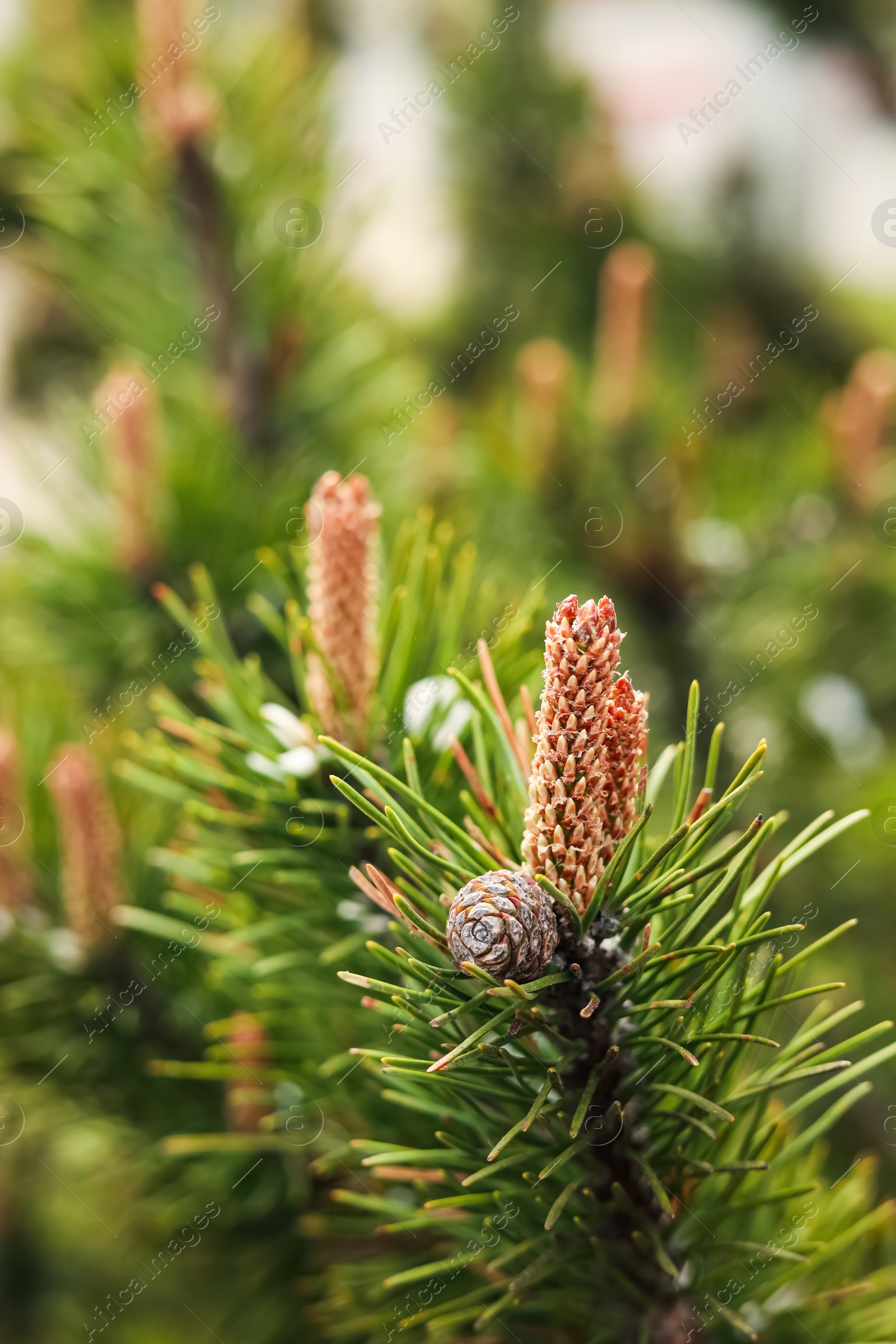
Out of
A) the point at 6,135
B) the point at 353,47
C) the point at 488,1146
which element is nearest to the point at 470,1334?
the point at 488,1146

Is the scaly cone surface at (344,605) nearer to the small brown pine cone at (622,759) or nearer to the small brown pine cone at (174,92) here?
the small brown pine cone at (622,759)

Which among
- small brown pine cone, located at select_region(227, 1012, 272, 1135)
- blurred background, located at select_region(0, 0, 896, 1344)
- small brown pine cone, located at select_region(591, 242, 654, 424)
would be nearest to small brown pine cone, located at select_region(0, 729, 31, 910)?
blurred background, located at select_region(0, 0, 896, 1344)

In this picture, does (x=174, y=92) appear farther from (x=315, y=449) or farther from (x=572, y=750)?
(x=572, y=750)

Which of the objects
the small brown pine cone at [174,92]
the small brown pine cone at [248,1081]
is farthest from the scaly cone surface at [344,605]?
the small brown pine cone at [174,92]

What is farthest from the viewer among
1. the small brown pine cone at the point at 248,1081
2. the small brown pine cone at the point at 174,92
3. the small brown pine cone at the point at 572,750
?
the small brown pine cone at the point at 174,92

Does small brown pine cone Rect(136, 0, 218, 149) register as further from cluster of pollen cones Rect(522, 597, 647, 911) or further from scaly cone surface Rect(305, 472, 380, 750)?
cluster of pollen cones Rect(522, 597, 647, 911)

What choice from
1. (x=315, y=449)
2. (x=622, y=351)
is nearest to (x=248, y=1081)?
(x=315, y=449)
